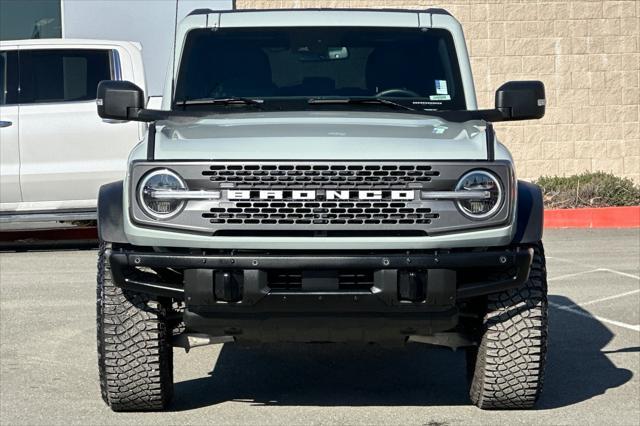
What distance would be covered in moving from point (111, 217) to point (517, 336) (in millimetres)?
1931

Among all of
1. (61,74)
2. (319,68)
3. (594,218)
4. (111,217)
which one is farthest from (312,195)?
(594,218)

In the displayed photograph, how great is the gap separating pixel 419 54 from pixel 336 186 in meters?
1.90

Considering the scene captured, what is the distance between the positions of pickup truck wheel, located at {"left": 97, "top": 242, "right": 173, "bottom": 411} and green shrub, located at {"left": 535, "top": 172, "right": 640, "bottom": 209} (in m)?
10.6

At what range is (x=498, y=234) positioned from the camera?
5844 millimetres

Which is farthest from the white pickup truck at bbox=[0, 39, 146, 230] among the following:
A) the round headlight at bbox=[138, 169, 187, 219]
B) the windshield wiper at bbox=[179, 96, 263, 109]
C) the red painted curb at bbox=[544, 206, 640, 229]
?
the round headlight at bbox=[138, 169, 187, 219]

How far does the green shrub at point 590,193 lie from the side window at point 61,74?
5971 mm

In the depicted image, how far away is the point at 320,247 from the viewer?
578 cm

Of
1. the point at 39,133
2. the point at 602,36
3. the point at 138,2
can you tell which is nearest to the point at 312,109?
the point at 39,133

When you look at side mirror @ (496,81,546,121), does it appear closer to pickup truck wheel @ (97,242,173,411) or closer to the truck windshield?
the truck windshield

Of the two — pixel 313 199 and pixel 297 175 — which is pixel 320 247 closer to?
pixel 313 199

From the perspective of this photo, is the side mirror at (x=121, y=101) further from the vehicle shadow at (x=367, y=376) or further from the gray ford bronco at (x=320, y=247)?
the vehicle shadow at (x=367, y=376)

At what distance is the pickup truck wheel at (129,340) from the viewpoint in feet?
20.3

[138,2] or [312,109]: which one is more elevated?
[138,2]

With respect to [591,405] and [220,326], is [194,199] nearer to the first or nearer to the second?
[220,326]
